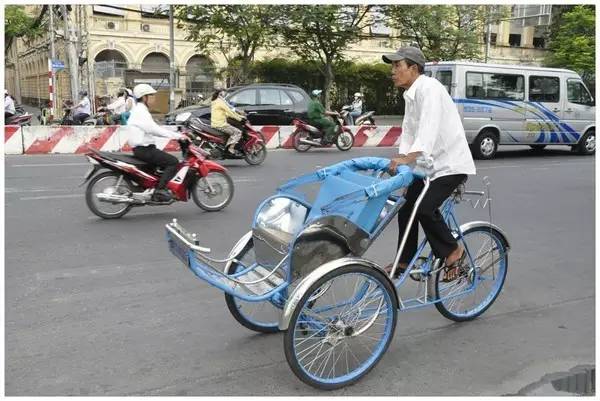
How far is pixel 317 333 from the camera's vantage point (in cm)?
306

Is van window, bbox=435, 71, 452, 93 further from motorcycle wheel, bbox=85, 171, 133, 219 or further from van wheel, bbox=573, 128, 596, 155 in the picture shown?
motorcycle wheel, bbox=85, 171, 133, 219

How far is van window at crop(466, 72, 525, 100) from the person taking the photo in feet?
40.7

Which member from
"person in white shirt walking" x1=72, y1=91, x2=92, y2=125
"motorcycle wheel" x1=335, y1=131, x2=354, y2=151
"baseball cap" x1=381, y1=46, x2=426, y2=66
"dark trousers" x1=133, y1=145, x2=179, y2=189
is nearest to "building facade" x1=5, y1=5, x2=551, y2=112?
"person in white shirt walking" x1=72, y1=91, x2=92, y2=125

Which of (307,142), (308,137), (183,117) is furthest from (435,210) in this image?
(308,137)

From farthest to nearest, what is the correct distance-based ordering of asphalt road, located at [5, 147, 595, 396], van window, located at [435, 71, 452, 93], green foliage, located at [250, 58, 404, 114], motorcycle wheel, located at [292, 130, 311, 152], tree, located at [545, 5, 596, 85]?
green foliage, located at [250, 58, 404, 114]
tree, located at [545, 5, 596, 85]
motorcycle wheel, located at [292, 130, 311, 152]
van window, located at [435, 71, 452, 93]
asphalt road, located at [5, 147, 595, 396]

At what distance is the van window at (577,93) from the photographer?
1358 centimetres

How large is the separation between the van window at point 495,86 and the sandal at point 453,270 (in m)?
9.34

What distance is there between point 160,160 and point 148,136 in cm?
30

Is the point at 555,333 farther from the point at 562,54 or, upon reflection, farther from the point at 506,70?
the point at 562,54

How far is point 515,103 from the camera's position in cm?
1291

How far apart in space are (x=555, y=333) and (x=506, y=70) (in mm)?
9907

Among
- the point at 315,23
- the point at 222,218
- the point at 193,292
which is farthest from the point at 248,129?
the point at 315,23

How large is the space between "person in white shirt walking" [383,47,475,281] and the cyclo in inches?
5.8

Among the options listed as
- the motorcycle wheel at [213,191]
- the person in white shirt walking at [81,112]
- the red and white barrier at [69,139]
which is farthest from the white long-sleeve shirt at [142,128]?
the person in white shirt walking at [81,112]
